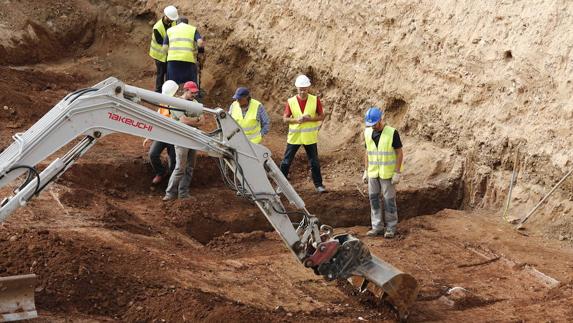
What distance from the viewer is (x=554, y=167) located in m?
13.2

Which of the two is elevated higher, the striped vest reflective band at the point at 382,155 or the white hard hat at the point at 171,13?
the white hard hat at the point at 171,13

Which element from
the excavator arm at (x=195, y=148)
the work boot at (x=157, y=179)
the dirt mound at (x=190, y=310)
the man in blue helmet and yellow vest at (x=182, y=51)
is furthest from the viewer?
the man in blue helmet and yellow vest at (x=182, y=51)

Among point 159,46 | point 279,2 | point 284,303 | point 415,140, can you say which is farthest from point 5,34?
point 284,303

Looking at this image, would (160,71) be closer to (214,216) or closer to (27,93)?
(27,93)

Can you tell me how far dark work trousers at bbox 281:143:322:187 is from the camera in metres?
14.2

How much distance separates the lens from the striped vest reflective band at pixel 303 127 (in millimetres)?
14078

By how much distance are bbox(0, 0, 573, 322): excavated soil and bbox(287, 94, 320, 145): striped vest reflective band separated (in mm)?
1042

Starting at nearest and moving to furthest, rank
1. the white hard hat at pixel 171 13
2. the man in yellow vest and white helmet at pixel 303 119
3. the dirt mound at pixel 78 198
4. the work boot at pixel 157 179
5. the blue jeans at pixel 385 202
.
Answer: the dirt mound at pixel 78 198 < the blue jeans at pixel 385 202 < the man in yellow vest and white helmet at pixel 303 119 < the work boot at pixel 157 179 < the white hard hat at pixel 171 13

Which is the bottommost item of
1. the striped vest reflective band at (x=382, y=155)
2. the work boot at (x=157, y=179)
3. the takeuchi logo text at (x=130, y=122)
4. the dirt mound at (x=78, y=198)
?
the work boot at (x=157, y=179)

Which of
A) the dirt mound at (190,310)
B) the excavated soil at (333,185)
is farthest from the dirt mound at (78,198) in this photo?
the dirt mound at (190,310)

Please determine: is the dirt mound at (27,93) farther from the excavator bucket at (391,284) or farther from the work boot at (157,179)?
the excavator bucket at (391,284)

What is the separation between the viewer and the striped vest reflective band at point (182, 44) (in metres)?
16.0

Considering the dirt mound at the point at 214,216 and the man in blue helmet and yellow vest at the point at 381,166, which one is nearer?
the man in blue helmet and yellow vest at the point at 381,166

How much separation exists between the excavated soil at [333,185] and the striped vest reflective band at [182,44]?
71.3 inches
